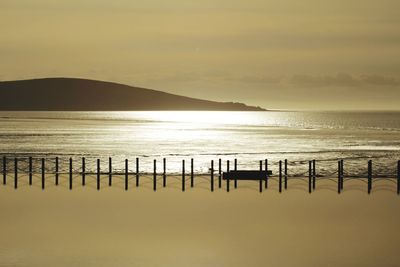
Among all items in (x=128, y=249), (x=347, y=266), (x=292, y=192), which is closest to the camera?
(x=347, y=266)

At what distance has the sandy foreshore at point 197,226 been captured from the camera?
32531mm

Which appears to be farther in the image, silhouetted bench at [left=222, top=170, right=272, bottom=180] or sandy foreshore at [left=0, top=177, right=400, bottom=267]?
silhouetted bench at [left=222, top=170, right=272, bottom=180]

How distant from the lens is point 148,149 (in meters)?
107

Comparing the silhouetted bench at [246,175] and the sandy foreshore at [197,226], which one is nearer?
the sandy foreshore at [197,226]

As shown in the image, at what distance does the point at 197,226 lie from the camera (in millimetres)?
40719

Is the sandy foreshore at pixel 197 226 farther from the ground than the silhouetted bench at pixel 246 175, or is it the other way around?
the silhouetted bench at pixel 246 175

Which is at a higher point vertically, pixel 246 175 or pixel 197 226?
pixel 246 175

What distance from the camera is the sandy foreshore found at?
107 feet

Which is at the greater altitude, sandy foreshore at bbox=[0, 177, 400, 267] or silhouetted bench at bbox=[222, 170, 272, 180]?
silhouetted bench at bbox=[222, 170, 272, 180]

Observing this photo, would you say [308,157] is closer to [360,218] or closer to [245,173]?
[245,173]

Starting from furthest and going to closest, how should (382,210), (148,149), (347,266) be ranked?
(148,149) → (382,210) → (347,266)

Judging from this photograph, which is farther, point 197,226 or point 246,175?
point 246,175

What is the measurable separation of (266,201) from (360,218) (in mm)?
6567

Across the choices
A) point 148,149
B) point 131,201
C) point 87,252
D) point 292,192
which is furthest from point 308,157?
point 87,252
